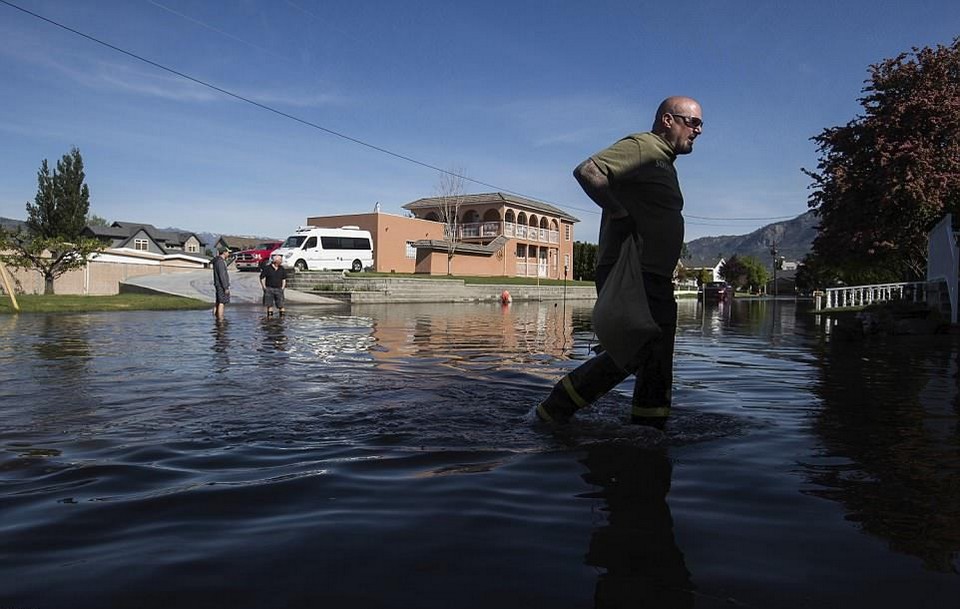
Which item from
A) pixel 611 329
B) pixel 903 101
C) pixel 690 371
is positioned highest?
pixel 903 101

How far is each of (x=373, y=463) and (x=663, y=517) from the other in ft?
4.56

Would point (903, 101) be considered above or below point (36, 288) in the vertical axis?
above

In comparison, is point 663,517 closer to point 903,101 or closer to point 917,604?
point 917,604

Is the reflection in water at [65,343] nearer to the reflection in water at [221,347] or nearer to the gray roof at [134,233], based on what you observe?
the reflection in water at [221,347]

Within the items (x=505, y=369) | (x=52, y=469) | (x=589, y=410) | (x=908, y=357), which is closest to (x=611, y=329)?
(x=589, y=410)

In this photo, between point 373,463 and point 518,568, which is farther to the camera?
point 373,463

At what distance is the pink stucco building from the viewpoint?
45.8 m

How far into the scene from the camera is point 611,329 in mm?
3430

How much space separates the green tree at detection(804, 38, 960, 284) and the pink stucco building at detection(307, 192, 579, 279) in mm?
28824

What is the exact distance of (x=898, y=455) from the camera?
3270 mm

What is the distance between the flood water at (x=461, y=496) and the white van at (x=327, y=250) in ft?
93.9

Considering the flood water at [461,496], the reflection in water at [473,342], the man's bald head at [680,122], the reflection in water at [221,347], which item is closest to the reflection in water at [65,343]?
the flood water at [461,496]

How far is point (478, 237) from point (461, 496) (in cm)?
5184

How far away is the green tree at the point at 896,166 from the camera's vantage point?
18.8m
